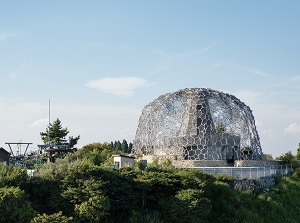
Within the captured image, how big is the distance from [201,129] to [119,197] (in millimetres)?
15565

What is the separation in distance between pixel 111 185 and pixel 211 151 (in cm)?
1468

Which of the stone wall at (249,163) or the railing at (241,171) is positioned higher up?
the stone wall at (249,163)

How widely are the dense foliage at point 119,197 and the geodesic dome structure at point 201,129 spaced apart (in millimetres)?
8547

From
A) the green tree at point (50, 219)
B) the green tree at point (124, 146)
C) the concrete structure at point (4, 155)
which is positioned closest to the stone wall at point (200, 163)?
the green tree at point (50, 219)

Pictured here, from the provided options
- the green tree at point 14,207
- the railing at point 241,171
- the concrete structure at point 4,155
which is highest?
the concrete structure at point 4,155

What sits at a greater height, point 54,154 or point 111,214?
point 54,154

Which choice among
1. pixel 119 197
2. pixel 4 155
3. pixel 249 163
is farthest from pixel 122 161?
pixel 4 155

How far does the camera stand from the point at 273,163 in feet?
115

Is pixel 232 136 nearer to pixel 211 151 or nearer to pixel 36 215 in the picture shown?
pixel 211 151

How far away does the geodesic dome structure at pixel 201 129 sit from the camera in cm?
3459

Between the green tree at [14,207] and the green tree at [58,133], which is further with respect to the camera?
the green tree at [58,133]

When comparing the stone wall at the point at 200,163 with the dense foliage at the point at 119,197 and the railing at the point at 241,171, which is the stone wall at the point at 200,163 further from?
the dense foliage at the point at 119,197

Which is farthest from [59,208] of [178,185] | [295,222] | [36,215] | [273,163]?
[273,163]

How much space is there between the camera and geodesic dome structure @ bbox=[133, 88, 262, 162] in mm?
34594
